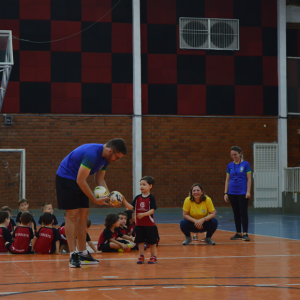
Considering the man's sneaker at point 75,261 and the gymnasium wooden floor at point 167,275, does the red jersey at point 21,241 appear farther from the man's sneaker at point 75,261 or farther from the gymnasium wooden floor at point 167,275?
the man's sneaker at point 75,261

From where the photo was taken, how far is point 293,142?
74.3 feet

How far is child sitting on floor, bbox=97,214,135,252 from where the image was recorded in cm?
888

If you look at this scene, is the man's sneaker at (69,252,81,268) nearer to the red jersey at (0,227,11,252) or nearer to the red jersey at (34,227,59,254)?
the red jersey at (34,227,59,254)

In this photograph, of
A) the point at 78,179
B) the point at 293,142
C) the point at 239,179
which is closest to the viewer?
the point at 78,179

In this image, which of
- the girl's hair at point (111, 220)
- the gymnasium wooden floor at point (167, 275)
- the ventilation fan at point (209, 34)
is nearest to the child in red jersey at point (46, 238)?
the gymnasium wooden floor at point (167, 275)

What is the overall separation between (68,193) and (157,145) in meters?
14.9

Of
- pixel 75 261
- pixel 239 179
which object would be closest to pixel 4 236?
pixel 75 261

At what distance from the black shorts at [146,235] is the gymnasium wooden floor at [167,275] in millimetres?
348

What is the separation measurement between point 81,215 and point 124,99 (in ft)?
47.6

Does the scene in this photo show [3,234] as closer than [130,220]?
Yes

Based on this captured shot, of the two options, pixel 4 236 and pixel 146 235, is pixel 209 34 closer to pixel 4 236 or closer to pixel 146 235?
pixel 4 236

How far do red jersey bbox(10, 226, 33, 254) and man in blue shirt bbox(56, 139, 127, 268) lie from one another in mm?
2001

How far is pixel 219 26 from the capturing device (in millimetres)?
22188

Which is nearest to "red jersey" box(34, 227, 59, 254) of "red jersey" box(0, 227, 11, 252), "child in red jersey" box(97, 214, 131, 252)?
"red jersey" box(0, 227, 11, 252)
